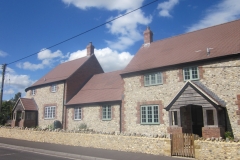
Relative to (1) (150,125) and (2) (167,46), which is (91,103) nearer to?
(1) (150,125)

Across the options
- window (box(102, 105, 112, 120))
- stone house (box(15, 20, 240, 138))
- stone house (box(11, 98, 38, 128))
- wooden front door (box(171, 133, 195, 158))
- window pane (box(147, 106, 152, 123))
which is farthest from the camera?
stone house (box(11, 98, 38, 128))

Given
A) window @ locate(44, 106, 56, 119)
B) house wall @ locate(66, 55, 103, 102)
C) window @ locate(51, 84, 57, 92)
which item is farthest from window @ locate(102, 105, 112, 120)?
window @ locate(51, 84, 57, 92)

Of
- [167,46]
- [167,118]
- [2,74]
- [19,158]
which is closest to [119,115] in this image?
[167,118]

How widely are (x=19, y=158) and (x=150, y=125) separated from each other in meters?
10.6

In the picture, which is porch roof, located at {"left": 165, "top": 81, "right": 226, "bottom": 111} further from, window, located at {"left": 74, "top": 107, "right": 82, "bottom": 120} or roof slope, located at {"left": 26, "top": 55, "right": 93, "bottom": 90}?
roof slope, located at {"left": 26, "top": 55, "right": 93, "bottom": 90}

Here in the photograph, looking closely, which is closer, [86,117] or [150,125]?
[150,125]

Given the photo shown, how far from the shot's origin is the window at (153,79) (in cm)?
1883

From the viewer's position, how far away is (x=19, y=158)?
11695 mm

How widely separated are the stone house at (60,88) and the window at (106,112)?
6542 millimetres

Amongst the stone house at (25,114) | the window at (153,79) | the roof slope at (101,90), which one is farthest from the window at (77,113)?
the window at (153,79)

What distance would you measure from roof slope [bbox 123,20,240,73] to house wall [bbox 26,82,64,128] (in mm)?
11129

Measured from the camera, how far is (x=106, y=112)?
22.5 meters

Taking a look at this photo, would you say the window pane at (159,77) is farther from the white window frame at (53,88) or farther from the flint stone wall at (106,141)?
the white window frame at (53,88)

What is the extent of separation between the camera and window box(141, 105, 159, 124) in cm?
1822
